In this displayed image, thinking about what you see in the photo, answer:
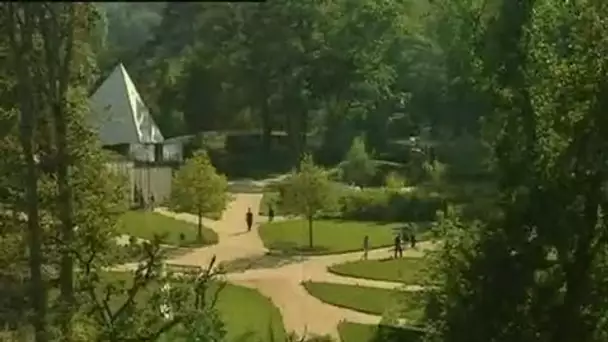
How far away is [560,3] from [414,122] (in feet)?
51.8

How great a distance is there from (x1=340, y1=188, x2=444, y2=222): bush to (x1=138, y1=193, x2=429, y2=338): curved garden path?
1.83m

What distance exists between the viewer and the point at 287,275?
53.3 feet

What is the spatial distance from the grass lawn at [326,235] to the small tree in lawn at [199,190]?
106 centimetres

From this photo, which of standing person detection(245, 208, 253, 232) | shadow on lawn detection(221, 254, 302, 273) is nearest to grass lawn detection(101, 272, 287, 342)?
shadow on lawn detection(221, 254, 302, 273)

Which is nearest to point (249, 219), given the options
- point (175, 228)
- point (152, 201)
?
point (152, 201)

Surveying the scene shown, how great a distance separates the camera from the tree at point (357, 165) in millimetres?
23656

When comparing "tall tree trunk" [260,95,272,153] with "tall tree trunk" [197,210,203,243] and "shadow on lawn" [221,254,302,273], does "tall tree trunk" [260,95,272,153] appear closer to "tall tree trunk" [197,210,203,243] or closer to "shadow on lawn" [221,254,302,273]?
"tall tree trunk" [197,210,203,243]

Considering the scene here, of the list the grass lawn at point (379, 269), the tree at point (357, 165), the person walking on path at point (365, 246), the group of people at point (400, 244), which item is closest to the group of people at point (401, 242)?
the group of people at point (400, 244)

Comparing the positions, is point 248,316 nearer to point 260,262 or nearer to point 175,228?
point 260,262

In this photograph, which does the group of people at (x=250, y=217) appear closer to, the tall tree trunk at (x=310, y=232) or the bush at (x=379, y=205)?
the tall tree trunk at (x=310, y=232)

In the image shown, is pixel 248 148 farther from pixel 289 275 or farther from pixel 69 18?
pixel 69 18

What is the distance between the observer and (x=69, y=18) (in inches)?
254

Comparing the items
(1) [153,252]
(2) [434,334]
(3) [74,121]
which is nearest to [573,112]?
(2) [434,334]

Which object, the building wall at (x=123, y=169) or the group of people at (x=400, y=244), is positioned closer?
the building wall at (x=123, y=169)
